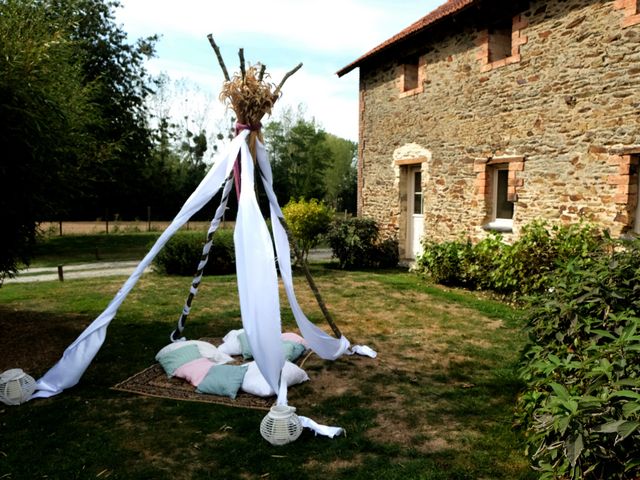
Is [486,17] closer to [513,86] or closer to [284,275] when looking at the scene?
[513,86]

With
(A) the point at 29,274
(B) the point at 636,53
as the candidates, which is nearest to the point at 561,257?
(B) the point at 636,53

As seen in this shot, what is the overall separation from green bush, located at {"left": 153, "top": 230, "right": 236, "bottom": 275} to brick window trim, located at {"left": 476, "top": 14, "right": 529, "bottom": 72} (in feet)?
21.4

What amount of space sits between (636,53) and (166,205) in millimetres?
25375

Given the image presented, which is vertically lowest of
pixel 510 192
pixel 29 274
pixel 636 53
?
pixel 29 274

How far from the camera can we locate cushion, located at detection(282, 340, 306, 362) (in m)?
4.61

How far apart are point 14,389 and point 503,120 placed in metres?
8.00

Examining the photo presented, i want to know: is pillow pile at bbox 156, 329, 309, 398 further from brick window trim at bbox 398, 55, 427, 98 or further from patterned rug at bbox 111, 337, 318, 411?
brick window trim at bbox 398, 55, 427, 98

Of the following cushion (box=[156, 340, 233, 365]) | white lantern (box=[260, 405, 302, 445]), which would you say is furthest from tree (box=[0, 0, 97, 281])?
white lantern (box=[260, 405, 302, 445])

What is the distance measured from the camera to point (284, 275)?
4152mm

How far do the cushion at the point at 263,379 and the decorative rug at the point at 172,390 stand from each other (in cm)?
5

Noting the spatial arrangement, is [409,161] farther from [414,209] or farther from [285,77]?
[285,77]

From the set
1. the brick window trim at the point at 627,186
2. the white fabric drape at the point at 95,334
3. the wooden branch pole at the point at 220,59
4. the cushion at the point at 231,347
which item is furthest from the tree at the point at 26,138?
the brick window trim at the point at 627,186

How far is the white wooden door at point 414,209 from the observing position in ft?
35.1

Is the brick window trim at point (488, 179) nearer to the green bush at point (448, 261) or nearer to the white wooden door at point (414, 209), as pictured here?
the green bush at point (448, 261)
